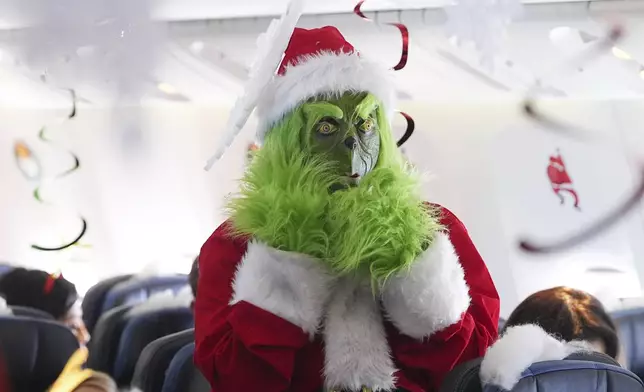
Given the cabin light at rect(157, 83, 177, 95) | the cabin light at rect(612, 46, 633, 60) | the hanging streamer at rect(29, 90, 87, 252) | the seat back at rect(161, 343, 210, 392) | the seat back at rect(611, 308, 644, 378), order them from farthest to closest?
1. the hanging streamer at rect(29, 90, 87, 252)
2. the cabin light at rect(157, 83, 177, 95)
3. the cabin light at rect(612, 46, 633, 60)
4. the seat back at rect(611, 308, 644, 378)
5. the seat back at rect(161, 343, 210, 392)

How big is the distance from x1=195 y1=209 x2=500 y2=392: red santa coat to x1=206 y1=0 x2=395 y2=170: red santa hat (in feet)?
0.59

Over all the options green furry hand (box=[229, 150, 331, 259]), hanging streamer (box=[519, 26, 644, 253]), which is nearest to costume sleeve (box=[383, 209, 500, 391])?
green furry hand (box=[229, 150, 331, 259])

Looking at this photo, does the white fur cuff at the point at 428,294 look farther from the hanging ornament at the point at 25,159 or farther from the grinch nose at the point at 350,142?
the hanging ornament at the point at 25,159

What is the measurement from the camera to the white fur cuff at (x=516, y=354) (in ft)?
2.09

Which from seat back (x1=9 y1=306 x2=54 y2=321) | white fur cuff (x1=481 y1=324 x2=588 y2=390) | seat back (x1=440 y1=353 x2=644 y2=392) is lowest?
seat back (x1=9 y1=306 x2=54 y2=321)

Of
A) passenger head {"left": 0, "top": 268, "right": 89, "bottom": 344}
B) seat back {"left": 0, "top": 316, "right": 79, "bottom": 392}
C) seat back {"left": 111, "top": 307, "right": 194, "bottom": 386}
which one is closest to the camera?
seat back {"left": 0, "top": 316, "right": 79, "bottom": 392}

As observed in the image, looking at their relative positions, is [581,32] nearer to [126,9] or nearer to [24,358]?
[126,9]

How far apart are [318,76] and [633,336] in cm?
113

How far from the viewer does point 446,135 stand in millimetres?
2303

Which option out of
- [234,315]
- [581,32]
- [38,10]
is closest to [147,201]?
[38,10]

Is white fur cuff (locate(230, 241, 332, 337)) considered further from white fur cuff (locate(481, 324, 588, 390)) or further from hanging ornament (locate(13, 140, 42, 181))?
hanging ornament (locate(13, 140, 42, 181))

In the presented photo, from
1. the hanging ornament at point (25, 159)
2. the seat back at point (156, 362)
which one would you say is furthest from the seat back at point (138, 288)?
the hanging ornament at point (25, 159)

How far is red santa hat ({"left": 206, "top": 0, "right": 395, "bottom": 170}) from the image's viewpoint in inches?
30.6

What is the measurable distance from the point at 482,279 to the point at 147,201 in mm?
1769
